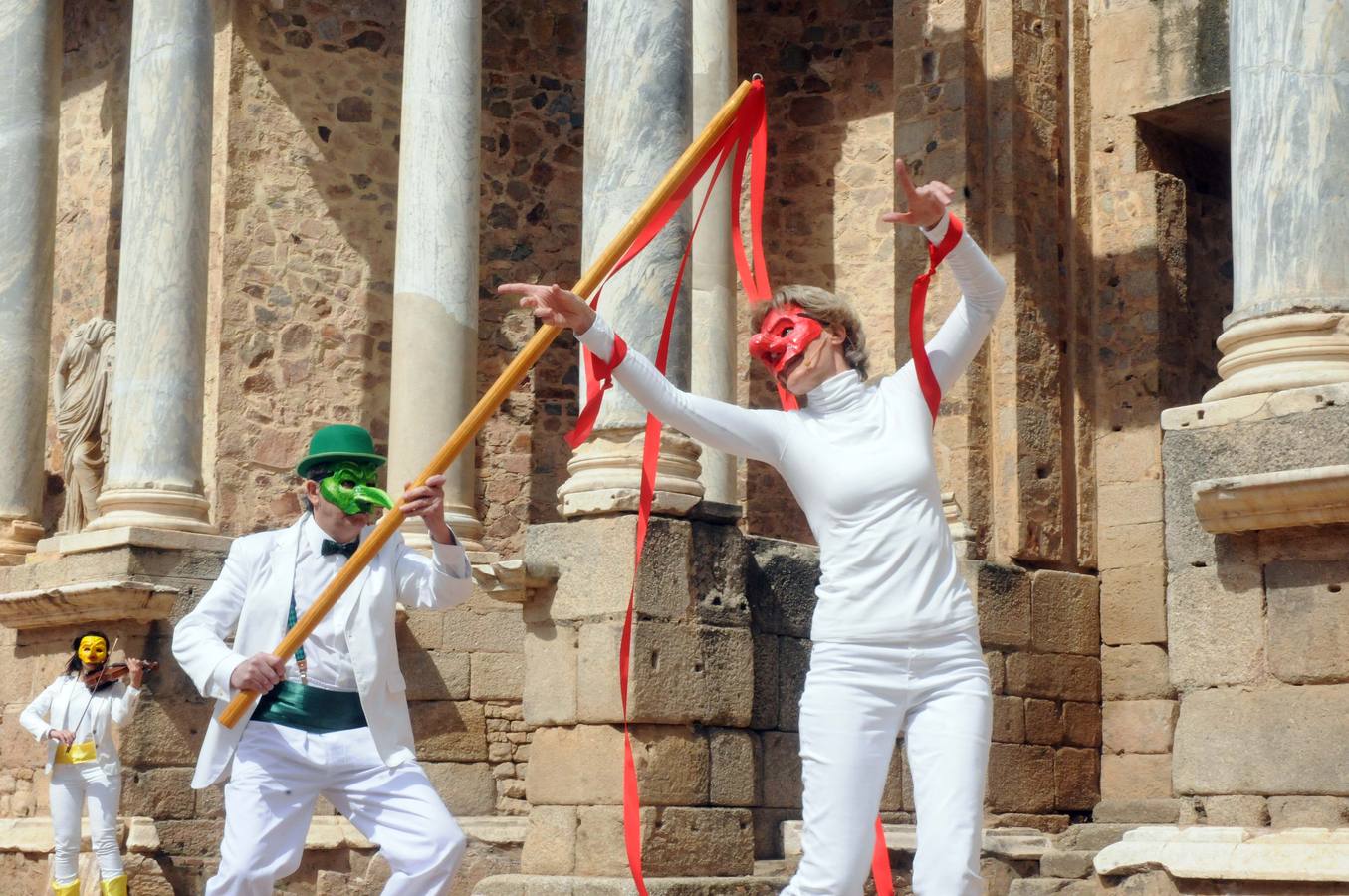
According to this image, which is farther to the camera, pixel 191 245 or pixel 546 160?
pixel 546 160

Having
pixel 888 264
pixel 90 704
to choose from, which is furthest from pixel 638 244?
pixel 888 264

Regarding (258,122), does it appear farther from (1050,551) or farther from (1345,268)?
(1345,268)

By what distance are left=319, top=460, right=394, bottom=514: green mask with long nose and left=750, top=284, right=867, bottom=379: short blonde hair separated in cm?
144

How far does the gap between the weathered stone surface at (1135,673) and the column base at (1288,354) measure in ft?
15.6

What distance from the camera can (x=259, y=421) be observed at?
1343 cm

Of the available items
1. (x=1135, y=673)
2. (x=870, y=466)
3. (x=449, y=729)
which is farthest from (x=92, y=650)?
(x=870, y=466)

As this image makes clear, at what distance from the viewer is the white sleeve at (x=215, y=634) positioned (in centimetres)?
543

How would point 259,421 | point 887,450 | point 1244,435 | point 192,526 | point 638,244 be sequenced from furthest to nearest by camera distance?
1. point 259,421
2. point 192,526
3. point 1244,435
4. point 638,244
5. point 887,450

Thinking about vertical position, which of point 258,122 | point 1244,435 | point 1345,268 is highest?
point 258,122

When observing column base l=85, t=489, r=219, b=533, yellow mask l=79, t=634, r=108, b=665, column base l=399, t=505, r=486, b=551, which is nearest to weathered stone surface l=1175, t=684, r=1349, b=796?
column base l=399, t=505, r=486, b=551

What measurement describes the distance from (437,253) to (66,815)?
3778mm

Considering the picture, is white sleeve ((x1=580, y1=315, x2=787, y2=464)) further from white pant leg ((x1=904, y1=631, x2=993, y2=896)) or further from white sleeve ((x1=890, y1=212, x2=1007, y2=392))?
white pant leg ((x1=904, y1=631, x2=993, y2=896))

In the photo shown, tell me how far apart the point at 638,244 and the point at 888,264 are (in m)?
8.33

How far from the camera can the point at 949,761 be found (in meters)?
Answer: 4.28
